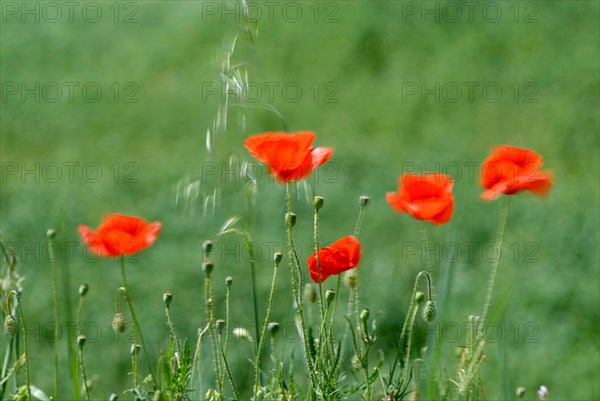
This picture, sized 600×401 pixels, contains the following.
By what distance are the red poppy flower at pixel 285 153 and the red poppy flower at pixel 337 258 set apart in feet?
0.40

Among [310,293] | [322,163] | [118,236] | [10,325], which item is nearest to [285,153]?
[322,163]

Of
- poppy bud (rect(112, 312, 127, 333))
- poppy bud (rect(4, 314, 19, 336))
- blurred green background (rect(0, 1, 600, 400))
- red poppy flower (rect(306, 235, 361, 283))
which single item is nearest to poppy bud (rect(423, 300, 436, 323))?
red poppy flower (rect(306, 235, 361, 283))

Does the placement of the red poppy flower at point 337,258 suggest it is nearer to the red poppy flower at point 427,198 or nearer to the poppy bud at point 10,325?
the red poppy flower at point 427,198

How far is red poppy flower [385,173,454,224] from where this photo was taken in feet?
5.58

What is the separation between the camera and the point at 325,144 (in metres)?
5.29

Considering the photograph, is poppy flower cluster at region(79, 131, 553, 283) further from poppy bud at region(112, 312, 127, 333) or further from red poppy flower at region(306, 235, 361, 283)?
poppy bud at region(112, 312, 127, 333)

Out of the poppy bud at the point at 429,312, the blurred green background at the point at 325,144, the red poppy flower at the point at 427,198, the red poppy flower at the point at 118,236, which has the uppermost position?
the red poppy flower at the point at 427,198

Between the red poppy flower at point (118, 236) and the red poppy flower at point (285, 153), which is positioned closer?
the red poppy flower at point (285, 153)

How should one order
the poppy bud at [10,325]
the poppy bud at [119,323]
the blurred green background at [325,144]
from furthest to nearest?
the blurred green background at [325,144] → the poppy bud at [119,323] → the poppy bud at [10,325]

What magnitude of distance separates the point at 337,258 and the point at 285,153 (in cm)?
18

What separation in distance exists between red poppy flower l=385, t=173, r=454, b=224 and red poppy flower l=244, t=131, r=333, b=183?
0.19m

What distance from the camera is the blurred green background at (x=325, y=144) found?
154 inches

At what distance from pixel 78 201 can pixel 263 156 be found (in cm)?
353

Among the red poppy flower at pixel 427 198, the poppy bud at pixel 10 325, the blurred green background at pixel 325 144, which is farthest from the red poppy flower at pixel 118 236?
the blurred green background at pixel 325 144
